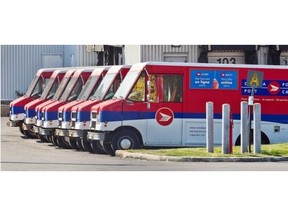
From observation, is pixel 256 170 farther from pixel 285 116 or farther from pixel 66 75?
pixel 66 75

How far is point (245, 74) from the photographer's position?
2750 cm

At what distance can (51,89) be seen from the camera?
32.7 meters

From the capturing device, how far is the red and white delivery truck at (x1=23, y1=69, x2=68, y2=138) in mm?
32250

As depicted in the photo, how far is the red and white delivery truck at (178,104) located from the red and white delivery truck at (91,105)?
434 millimetres

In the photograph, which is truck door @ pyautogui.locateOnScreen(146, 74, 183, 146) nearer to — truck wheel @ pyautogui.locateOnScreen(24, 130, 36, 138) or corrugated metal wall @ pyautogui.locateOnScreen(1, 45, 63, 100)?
truck wheel @ pyautogui.locateOnScreen(24, 130, 36, 138)

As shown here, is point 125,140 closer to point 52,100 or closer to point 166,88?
point 166,88

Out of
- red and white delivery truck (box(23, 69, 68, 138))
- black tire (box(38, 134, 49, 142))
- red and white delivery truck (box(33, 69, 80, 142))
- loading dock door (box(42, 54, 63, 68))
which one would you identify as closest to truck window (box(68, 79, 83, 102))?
red and white delivery truck (box(33, 69, 80, 142))

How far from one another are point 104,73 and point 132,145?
3.22m

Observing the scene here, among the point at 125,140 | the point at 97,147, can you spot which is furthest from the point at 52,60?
the point at 125,140

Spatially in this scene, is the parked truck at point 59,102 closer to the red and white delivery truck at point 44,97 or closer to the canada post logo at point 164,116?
the red and white delivery truck at point 44,97

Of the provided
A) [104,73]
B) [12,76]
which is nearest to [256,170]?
[104,73]

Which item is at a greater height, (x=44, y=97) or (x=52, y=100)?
(x=44, y=97)

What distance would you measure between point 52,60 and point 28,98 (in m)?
8.63

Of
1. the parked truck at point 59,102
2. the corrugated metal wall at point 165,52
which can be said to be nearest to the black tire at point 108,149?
the parked truck at point 59,102
